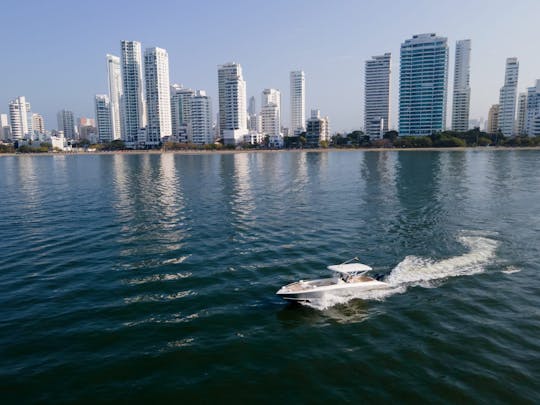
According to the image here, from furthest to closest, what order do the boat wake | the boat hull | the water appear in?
the boat wake < the boat hull < the water

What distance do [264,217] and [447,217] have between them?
2351cm

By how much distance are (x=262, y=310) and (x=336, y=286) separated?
16.5ft

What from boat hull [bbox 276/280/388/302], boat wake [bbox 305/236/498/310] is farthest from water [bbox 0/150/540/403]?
boat hull [bbox 276/280/388/302]

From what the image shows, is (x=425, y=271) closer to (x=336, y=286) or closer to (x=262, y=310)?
(x=336, y=286)

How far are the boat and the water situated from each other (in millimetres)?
727

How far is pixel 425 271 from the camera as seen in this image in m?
29.4

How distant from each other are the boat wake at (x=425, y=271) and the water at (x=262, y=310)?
18 centimetres

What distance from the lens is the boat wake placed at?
82.0 ft

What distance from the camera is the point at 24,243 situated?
1452 inches

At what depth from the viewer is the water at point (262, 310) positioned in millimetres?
16484

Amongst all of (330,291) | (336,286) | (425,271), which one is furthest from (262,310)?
(425,271)

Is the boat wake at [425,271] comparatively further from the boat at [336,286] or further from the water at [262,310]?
the boat at [336,286]

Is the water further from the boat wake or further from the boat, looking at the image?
the boat

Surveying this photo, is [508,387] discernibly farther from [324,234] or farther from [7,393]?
[324,234]
